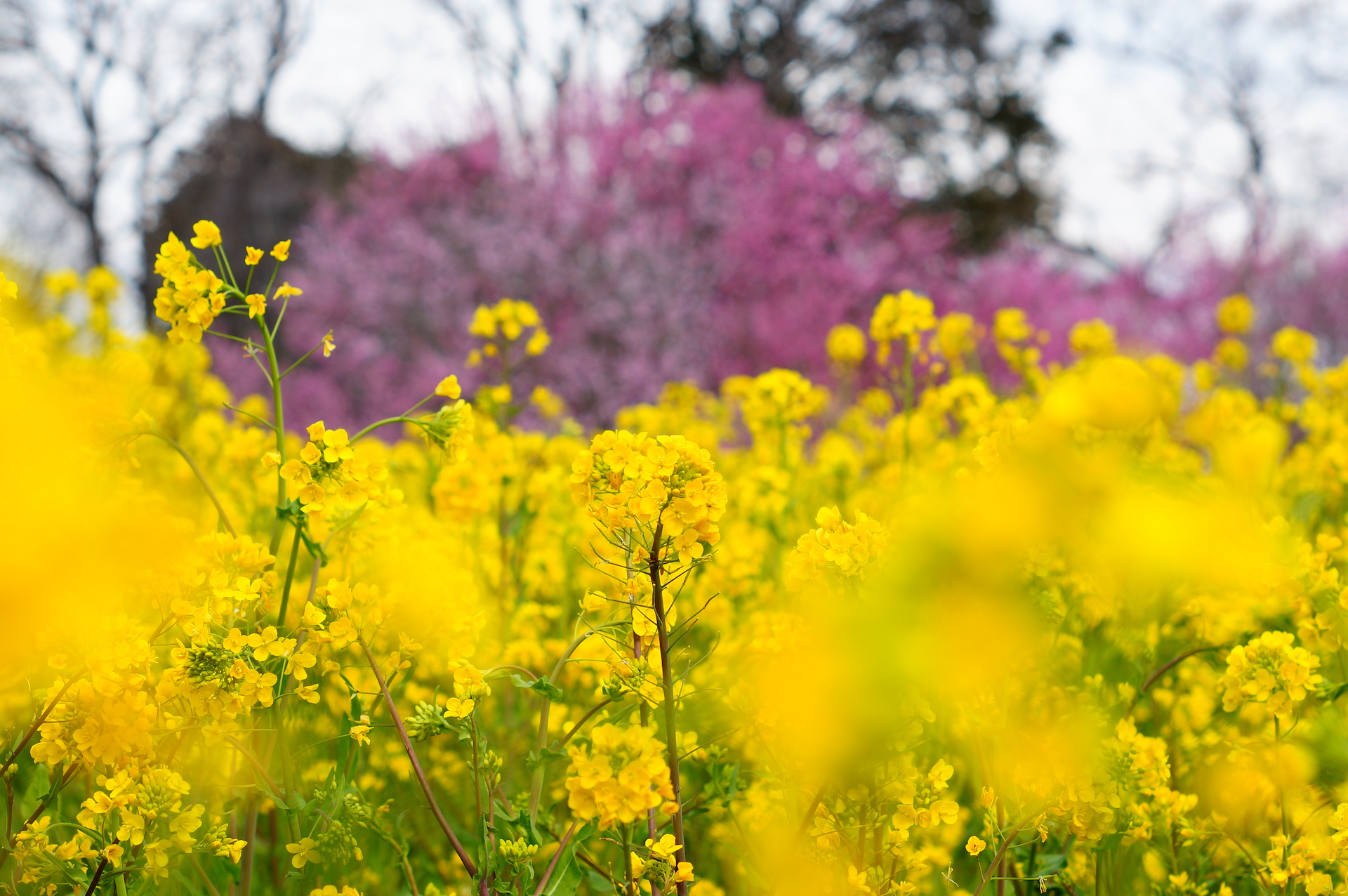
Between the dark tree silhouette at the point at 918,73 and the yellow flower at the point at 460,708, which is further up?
the dark tree silhouette at the point at 918,73

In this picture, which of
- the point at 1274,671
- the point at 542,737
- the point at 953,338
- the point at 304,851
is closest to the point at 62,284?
the point at 304,851

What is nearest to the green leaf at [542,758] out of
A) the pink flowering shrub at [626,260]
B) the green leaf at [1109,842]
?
the green leaf at [1109,842]

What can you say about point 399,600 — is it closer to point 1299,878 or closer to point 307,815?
point 307,815

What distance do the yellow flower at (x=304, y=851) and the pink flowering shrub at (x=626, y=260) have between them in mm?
6652

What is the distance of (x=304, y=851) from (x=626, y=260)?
7897 millimetres

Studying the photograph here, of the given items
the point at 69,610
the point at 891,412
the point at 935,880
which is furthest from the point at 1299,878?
the point at 891,412

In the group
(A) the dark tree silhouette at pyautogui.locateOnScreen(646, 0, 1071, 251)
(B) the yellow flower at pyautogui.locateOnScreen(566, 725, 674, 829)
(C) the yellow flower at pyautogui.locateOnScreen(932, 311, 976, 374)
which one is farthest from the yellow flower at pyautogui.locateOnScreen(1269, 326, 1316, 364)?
(A) the dark tree silhouette at pyautogui.locateOnScreen(646, 0, 1071, 251)

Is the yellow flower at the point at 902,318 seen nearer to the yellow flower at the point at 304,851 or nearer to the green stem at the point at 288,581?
the green stem at the point at 288,581

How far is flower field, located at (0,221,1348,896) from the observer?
915 millimetres

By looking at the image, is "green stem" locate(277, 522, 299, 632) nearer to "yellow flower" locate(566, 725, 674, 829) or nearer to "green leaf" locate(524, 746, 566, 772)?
"green leaf" locate(524, 746, 566, 772)

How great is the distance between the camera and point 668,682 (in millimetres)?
917

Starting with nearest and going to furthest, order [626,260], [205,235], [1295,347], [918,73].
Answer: [205,235] < [1295,347] < [626,260] < [918,73]

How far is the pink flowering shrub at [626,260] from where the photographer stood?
8516 mm

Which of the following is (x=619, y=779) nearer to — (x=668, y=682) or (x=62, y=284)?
(x=668, y=682)
